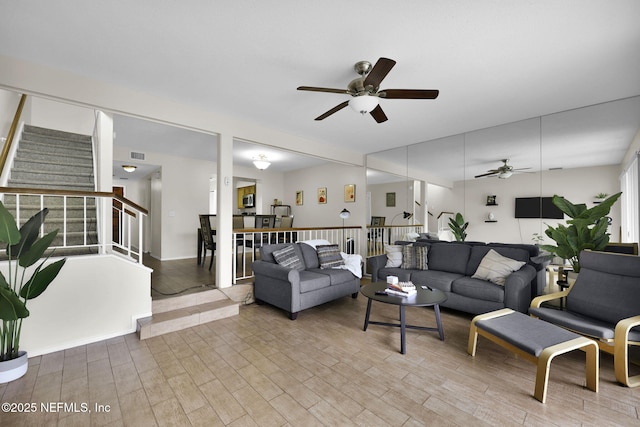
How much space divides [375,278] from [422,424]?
8.75ft

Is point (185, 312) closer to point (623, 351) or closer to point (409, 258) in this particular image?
point (409, 258)

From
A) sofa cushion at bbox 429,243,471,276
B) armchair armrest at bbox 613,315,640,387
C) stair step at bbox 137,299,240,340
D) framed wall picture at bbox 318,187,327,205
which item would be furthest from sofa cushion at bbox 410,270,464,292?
framed wall picture at bbox 318,187,327,205

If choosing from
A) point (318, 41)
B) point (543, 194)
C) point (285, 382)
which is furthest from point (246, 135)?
point (543, 194)

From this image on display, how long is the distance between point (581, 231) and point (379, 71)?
2.88 metres

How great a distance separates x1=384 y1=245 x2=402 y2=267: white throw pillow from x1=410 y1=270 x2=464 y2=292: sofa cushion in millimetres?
367

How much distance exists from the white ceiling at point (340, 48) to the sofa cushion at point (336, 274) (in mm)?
2295

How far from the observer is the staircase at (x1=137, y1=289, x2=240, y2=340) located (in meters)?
2.89

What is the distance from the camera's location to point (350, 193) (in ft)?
21.4

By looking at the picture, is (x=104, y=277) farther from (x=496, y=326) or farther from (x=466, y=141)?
(x=466, y=141)

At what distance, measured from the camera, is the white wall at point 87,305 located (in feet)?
8.04

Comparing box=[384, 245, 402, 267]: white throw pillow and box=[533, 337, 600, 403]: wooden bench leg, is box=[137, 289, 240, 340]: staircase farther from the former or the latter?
box=[533, 337, 600, 403]: wooden bench leg

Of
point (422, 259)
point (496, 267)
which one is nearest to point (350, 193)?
point (422, 259)

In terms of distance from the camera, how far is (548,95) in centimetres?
309

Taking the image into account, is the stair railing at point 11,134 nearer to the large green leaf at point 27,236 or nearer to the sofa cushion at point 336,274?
the large green leaf at point 27,236
